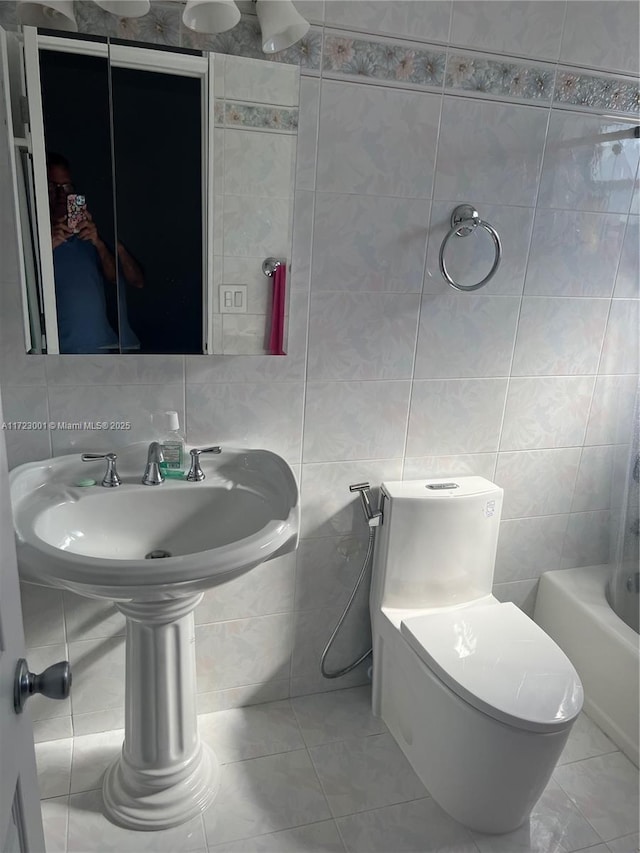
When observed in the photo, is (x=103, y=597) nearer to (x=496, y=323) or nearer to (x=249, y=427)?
(x=249, y=427)

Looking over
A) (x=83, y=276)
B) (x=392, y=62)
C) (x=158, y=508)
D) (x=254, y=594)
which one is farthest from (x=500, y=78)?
(x=254, y=594)

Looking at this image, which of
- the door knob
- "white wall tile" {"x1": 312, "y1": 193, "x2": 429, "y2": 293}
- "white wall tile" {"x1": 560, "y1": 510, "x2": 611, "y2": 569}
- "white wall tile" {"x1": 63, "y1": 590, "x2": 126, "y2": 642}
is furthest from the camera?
"white wall tile" {"x1": 560, "y1": 510, "x2": 611, "y2": 569}

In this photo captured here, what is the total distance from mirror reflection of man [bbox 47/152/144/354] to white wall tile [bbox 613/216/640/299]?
4.36ft

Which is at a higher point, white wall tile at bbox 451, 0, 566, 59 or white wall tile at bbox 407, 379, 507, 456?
white wall tile at bbox 451, 0, 566, 59

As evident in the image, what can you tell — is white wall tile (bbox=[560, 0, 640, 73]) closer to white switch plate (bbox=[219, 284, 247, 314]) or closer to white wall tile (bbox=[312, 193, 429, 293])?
white wall tile (bbox=[312, 193, 429, 293])

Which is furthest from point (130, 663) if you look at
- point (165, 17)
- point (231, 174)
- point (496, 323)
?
point (165, 17)

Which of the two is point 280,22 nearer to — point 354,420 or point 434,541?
point 354,420

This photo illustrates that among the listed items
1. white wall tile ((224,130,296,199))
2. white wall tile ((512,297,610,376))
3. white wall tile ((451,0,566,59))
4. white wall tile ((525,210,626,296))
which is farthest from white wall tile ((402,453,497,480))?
white wall tile ((451,0,566,59))

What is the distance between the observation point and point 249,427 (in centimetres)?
159

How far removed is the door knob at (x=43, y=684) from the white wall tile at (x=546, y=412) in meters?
1.41

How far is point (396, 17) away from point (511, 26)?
0.30 m

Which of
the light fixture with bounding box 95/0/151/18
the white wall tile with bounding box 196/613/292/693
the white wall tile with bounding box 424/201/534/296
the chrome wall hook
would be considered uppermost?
the light fixture with bounding box 95/0/151/18

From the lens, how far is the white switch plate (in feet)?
4.74

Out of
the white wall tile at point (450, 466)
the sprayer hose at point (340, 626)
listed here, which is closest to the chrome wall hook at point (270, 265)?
the white wall tile at point (450, 466)
